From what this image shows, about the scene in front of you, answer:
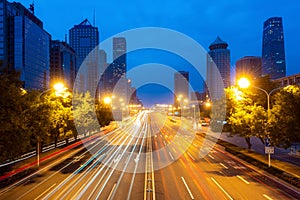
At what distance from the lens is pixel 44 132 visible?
26.9m

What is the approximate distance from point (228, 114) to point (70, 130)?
23.4m

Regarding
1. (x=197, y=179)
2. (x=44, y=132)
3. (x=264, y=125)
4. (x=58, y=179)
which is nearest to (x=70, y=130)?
(x=44, y=132)

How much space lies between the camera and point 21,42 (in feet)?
431

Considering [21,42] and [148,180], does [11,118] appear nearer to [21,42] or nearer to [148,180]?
[148,180]

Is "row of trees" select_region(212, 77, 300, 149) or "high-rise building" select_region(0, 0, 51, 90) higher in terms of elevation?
"high-rise building" select_region(0, 0, 51, 90)

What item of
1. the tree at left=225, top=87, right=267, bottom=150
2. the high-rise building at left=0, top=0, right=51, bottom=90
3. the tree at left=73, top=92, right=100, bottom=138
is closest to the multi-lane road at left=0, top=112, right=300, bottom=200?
the tree at left=225, top=87, right=267, bottom=150

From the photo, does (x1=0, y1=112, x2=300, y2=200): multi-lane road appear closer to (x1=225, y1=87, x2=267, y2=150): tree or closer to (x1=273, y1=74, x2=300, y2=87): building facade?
(x1=225, y1=87, x2=267, y2=150): tree

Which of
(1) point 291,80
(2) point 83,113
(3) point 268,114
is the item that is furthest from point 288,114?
(1) point 291,80

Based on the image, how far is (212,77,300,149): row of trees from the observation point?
77.4 feet

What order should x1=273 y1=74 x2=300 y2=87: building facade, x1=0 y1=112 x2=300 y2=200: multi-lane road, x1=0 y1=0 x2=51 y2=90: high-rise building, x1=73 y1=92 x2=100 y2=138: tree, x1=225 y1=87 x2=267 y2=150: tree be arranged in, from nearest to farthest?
x1=0 y1=112 x2=300 y2=200: multi-lane road → x1=225 y1=87 x2=267 y2=150: tree → x1=73 y1=92 x2=100 y2=138: tree → x1=273 y1=74 x2=300 y2=87: building facade → x1=0 y1=0 x2=51 y2=90: high-rise building

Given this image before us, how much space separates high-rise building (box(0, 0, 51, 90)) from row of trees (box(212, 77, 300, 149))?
347ft

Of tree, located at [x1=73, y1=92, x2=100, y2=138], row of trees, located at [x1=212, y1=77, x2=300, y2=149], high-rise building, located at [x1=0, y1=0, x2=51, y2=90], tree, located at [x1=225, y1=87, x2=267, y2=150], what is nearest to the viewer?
row of trees, located at [x1=212, y1=77, x2=300, y2=149]

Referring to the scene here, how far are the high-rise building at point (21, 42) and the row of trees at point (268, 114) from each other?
105829 mm

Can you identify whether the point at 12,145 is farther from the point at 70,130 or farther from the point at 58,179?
the point at 70,130
